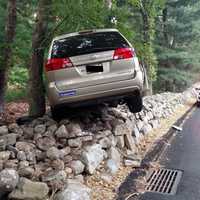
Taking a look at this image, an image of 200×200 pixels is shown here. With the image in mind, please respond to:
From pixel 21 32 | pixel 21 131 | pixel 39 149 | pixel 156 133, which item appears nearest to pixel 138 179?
pixel 39 149

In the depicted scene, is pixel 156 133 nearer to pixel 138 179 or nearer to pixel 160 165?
pixel 160 165

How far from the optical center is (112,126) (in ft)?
30.3

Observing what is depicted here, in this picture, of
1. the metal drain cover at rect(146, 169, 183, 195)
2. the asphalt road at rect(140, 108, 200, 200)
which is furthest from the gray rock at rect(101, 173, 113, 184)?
the asphalt road at rect(140, 108, 200, 200)

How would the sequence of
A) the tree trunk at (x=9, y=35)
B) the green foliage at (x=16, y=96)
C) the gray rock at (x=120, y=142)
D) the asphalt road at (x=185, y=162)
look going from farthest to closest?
1. the green foliage at (x=16, y=96)
2. the tree trunk at (x=9, y=35)
3. the gray rock at (x=120, y=142)
4. the asphalt road at (x=185, y=162)

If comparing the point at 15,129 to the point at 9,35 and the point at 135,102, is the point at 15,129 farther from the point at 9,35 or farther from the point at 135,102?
the point at 9,35

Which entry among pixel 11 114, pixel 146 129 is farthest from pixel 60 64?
pixel 11 114

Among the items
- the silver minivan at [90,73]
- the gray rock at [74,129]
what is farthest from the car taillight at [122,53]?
the gray rock at [74,129]

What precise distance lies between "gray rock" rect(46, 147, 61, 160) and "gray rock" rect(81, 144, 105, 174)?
15.8 inches

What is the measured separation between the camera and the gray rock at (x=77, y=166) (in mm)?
6852

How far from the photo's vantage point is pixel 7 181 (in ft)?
19.2

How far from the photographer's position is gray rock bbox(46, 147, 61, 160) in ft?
23.1

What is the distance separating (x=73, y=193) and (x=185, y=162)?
3652 mm

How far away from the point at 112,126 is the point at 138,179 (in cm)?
197

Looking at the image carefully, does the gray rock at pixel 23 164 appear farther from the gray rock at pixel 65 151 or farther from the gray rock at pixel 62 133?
the gray rock at pixel 62 133
